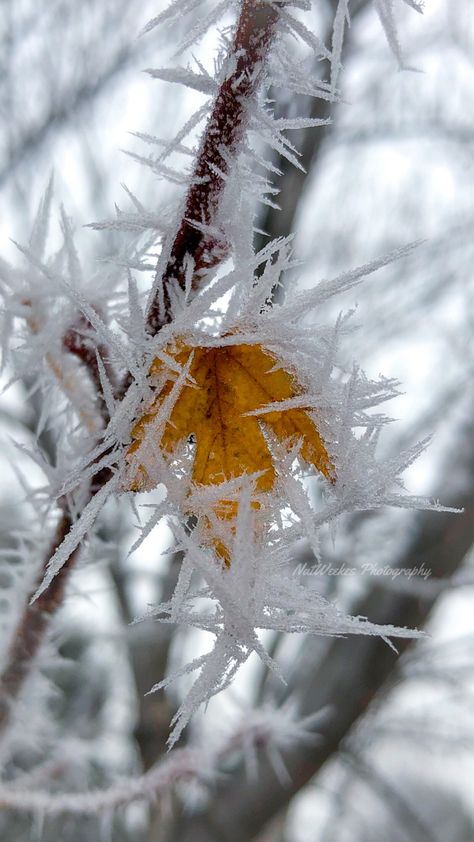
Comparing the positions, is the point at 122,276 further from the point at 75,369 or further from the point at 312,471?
the point at 312,471

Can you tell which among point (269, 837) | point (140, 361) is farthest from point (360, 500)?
point (269, 837)

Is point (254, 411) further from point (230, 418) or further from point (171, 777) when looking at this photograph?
point (171, 777)

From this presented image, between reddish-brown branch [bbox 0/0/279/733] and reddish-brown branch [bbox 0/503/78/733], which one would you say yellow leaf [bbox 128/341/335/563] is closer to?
reddish-brown branch [bbox 0/0/279/733]

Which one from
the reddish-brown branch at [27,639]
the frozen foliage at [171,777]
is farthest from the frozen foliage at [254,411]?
the frozen foliage at [171,777]

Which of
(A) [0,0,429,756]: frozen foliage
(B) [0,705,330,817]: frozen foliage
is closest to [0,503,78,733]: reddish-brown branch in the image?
(B) [0,705,330,817]: frozen foliage

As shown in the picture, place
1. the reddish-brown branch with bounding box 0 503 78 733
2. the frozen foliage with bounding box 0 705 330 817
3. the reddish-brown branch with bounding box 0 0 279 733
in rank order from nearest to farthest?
the reddish-brown branch with bounding box 0 0 279 733 → the reddish-brown branch with bounding box 0 503 78 733 → the frozen foliage with bounding box 0 705 330 817

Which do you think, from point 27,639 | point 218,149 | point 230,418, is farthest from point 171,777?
point 218,149
